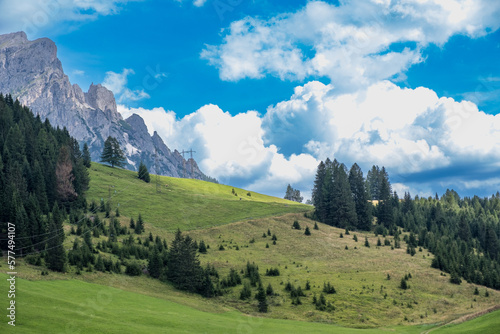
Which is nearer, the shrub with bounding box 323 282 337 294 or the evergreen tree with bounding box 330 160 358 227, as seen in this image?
the shrub with bounding box 323 282 337 294

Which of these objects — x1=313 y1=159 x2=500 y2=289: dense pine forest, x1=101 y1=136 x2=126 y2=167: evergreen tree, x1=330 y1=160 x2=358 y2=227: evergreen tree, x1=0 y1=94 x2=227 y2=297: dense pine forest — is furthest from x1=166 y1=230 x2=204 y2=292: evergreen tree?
x1=101 y1=136 x2=126 y2=167: evergreen tree

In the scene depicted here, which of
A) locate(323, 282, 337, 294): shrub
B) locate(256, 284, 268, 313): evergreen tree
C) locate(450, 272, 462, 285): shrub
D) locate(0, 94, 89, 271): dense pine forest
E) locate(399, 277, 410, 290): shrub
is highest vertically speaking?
locate(0, 94, 89, 271): dense pine forest

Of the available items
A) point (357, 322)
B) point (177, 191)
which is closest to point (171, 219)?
point (177, 191)

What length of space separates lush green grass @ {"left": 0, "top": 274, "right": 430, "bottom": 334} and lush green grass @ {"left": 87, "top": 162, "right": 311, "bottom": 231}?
194ft

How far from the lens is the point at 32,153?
116m

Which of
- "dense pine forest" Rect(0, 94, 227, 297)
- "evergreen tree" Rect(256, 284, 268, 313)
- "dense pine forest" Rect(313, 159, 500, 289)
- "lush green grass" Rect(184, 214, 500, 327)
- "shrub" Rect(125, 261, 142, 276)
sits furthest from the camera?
"dense pine forest" Rect(313, 159, 500, 289)

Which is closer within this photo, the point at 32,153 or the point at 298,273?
the point at 298,273

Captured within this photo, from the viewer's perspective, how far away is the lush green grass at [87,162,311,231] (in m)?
111

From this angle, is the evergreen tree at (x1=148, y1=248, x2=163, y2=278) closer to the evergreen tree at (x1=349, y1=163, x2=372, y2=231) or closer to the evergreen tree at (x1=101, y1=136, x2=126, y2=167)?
the evergreen tree at (x1=349, y1=163, x2=372, y2=231)

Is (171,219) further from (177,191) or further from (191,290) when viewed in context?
(191,290)

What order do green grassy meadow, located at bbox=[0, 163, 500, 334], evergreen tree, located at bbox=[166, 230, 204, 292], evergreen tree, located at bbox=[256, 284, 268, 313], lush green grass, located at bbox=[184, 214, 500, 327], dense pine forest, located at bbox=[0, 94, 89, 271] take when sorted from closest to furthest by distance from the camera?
green grassy meadow, located at bbox=[0, 163, 500, 334], evergreen tree, located at bbox=[256, 284, 268, 313], lush green grass, located at bbox=[184, 214, 500, 327], dense pine forest, located at bbox=[0, 94, 89, 271], evergreen tree, located at bbox=[166, 230, 204, 292]

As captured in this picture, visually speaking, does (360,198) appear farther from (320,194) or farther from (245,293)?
(245,293)

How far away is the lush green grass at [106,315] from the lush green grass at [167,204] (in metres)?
59.1

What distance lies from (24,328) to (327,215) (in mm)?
117257
